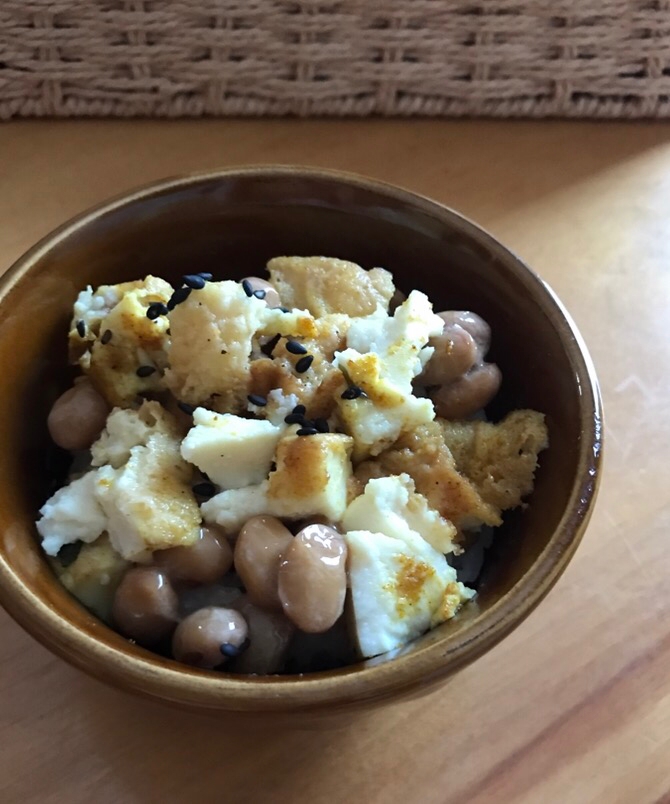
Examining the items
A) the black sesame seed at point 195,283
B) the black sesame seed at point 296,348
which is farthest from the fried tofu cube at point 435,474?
the black sesame seed at point 195,283

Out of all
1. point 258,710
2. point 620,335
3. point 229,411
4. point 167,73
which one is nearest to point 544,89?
point 620,335

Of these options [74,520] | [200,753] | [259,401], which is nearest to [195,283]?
[259,401]

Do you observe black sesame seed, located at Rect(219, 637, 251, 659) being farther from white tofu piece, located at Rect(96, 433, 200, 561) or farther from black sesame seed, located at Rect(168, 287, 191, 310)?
black sesame seed, located at Rect(168, 287, 191, 310)

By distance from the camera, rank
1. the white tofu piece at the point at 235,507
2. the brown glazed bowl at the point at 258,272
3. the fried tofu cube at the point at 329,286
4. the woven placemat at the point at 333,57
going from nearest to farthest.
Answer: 1. the brown glazed bowl at the point at 258,272
2. the white tofu piece at the point at 235,507
3. the fried tofu cube at the point at 329,286
4. the woven placemat at the point at 333,57

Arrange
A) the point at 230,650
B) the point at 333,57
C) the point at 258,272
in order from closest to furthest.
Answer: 1. the point at 230,650
2. the point at 258,272
3. the point at 333,57

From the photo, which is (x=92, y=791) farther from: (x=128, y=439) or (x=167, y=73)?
(x=167, y=73)

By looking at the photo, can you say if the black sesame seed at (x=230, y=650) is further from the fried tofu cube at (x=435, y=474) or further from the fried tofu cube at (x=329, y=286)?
→ the fried tofu cube at (x=329, y=286)

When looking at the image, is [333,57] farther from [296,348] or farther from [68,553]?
[68,553]
